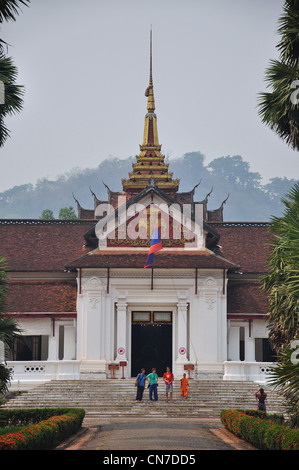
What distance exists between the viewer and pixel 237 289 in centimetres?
4478

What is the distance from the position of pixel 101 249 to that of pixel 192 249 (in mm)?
4231

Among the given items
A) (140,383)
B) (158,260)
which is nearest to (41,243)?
(158,260)

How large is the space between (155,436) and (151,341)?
61.0 feet

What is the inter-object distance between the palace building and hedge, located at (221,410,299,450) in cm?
1286

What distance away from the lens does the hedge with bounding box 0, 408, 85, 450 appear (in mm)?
19969

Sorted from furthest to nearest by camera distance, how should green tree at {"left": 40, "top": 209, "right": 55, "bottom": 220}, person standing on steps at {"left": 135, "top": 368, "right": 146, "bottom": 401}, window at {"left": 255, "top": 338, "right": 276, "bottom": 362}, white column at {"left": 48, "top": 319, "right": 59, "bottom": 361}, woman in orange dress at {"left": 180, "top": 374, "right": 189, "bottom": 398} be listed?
green tree at {"left": 40, "top": 209, "right": 55, "bottom": 220}, window at {"left": 255, "top": 338, "right": 276, "bottom": 362}, white column at {"left": 48, "top": 319, "right": 59, "bottom": 361}, woman in orange dress at {"left": 180, "top": 374, "right": 189, "bottom": 398}, person standing on steps at {"left": 135, "top": 368, "right": 146, "bottom": 401}

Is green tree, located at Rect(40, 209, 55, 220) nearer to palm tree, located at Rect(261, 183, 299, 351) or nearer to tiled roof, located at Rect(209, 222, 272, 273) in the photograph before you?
tiled roof, located at Rect(209, 222, 272, 273)

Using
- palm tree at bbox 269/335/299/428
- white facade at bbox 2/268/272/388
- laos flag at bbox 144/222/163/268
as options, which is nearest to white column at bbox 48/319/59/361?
white facade at bbox 2/268/272/388

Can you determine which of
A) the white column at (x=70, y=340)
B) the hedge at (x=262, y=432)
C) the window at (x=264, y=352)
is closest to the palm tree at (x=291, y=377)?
the hedge at (x=262, y=432)

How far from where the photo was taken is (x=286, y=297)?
26.5 m

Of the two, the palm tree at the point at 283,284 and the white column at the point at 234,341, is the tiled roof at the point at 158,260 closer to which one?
the white column at the point at 234,341

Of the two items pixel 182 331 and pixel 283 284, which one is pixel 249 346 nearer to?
pixel 182 331

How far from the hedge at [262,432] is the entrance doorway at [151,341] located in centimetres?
1462
